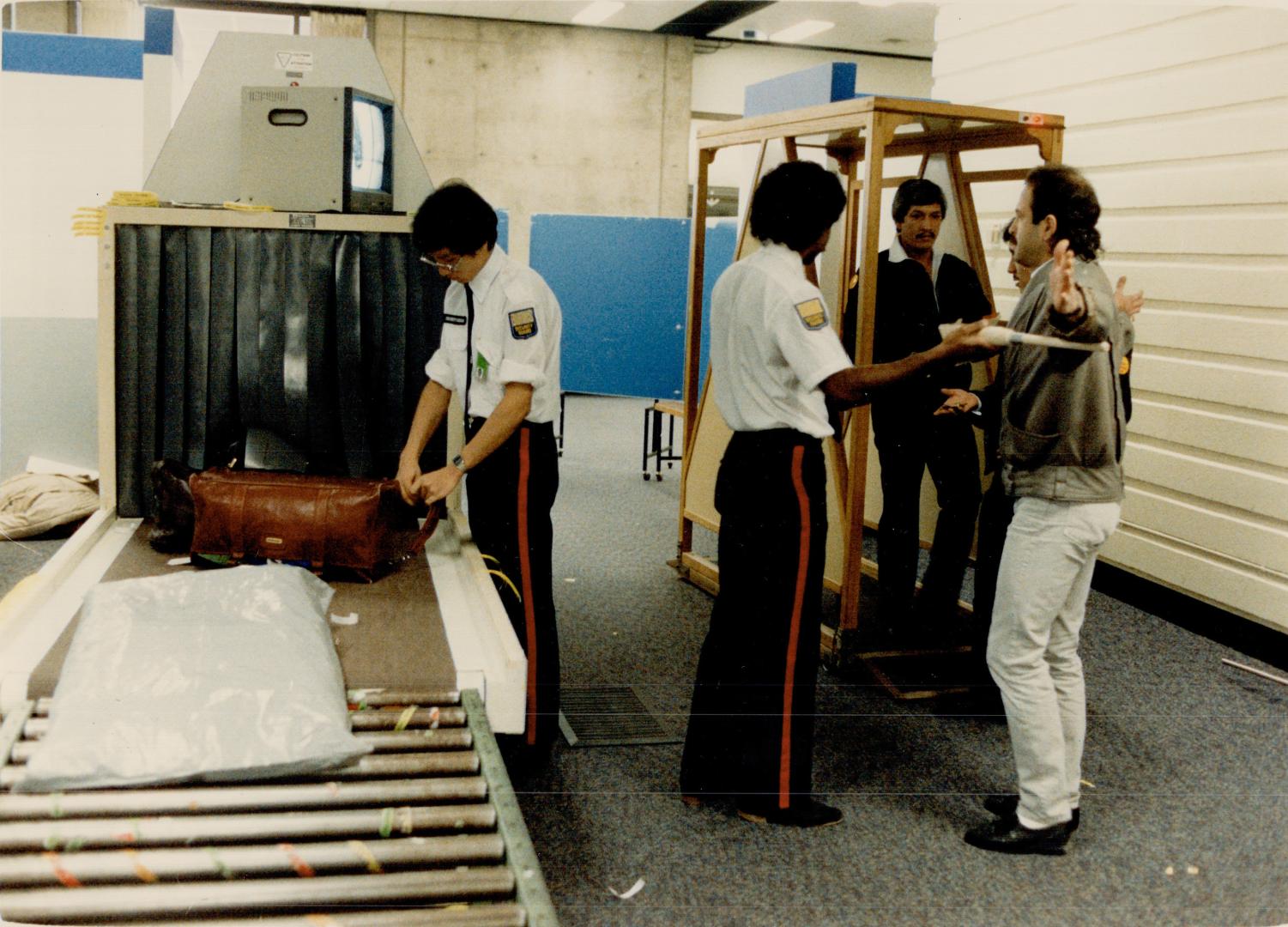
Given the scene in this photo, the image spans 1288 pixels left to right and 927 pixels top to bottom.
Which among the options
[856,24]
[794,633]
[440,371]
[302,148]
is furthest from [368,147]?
[856,24]

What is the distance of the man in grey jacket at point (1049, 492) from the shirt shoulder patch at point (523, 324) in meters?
1.13

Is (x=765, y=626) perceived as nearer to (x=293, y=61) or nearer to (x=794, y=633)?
(x=794, y=633)

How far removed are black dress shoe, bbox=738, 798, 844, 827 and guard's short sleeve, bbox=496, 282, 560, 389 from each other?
46.6 inches

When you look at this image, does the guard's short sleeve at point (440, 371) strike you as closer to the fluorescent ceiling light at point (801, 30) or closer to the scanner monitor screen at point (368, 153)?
the scanner monitor screen at point (368, 153)

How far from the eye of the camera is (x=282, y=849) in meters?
1.48

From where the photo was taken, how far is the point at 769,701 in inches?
110

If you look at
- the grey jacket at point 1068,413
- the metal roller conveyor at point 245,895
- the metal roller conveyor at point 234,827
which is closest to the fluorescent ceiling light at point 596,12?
the grey jacket at point 1068,413

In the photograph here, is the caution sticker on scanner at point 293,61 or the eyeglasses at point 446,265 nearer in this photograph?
the eyeglasses at point 446,265

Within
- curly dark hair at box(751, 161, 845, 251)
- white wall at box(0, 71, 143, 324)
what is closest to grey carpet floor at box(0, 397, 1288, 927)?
curly dark hair at box(751, 161, 845, 251)

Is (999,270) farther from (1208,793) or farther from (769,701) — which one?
(769,701)

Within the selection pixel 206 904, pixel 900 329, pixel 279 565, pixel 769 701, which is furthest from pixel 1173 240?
pixel 206 904

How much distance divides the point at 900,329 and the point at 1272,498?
1.56 m

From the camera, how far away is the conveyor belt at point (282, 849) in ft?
4.55

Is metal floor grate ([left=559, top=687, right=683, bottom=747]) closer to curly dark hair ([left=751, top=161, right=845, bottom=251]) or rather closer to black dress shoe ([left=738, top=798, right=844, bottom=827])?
black dress shoe ([left=738, top=798, right=844, bottom=827])
